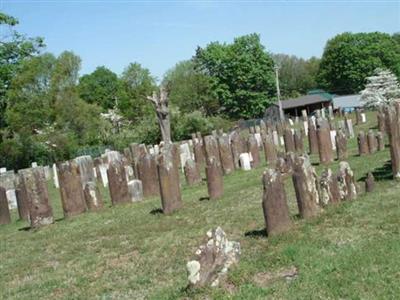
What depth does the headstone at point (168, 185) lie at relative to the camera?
1215cm

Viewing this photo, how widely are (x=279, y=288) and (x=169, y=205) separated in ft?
19.7

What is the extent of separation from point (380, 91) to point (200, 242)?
171 ft

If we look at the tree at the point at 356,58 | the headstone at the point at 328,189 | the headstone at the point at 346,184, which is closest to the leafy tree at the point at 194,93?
the tree at the point at 356,58

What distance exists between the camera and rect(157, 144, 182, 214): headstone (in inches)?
479

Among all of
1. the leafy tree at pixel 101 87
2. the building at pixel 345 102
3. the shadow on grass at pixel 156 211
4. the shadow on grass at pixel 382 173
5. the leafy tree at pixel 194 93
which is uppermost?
the leafy tree at pixel 101 87

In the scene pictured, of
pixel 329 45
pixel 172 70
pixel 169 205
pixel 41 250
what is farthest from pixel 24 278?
pixel 329 45

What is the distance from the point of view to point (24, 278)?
8.67 meters

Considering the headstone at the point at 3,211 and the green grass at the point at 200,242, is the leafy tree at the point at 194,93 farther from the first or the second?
the green grass at the point at 200,242

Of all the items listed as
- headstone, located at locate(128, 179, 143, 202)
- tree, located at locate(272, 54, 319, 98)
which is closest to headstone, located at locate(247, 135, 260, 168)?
headstone, located at locate(128, 179, 143, 202)

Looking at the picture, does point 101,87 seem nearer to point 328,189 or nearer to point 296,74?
point 296,74

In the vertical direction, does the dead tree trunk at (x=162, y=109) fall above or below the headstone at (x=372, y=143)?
above

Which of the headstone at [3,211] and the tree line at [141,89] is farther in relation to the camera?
the tree line at [141,89]

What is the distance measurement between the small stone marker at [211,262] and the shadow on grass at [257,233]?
70.2 inches

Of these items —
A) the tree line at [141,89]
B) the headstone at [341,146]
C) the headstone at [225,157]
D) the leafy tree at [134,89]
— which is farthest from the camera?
the leafy tree at [134,89]
